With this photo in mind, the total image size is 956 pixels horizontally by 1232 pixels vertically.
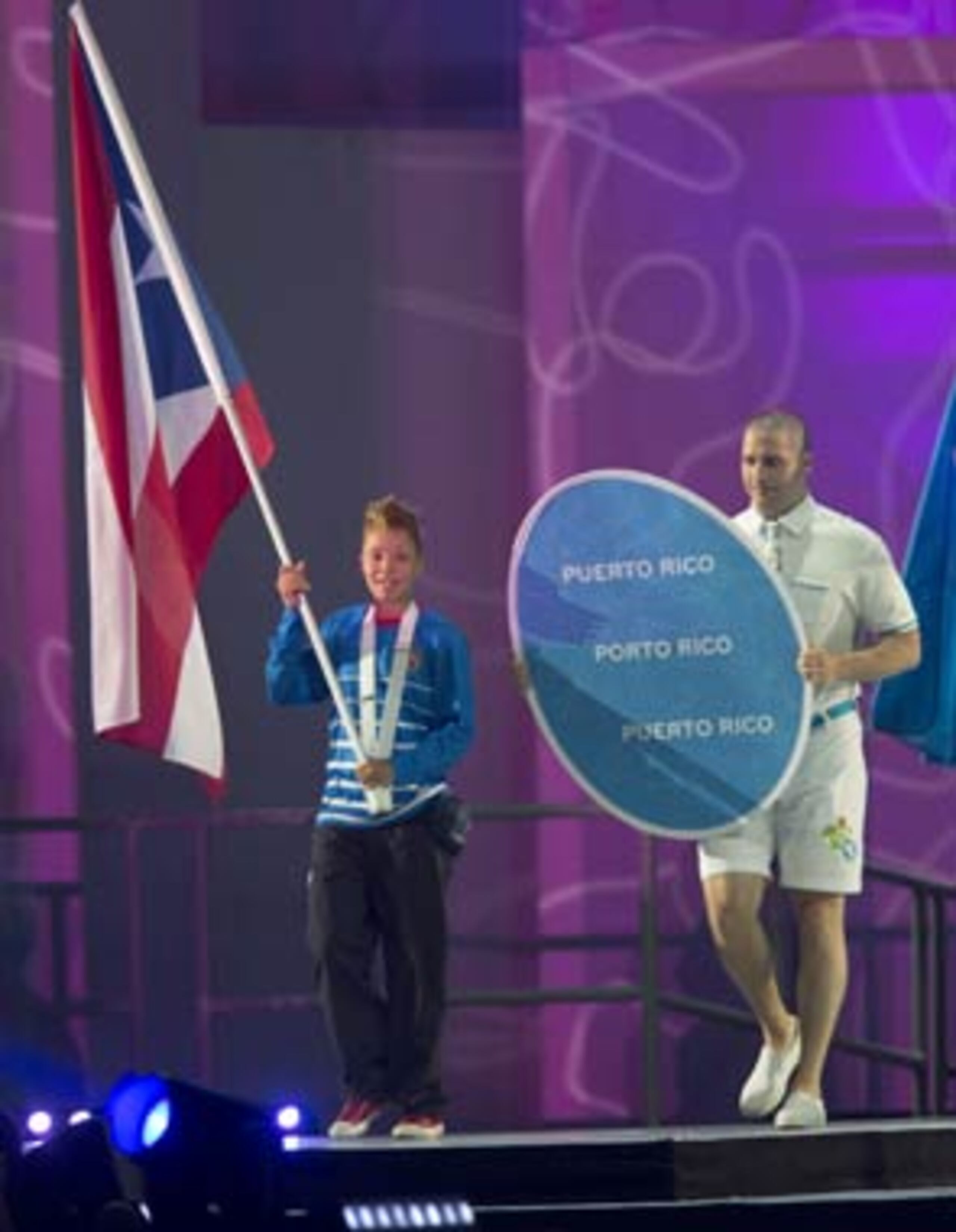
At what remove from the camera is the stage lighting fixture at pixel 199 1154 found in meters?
7.56

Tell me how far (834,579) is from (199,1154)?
3819 mm

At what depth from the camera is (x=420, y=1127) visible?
36.2 feet

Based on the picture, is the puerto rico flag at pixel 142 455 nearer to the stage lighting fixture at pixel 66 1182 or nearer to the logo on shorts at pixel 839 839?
the logo on shorts at pixel 839 839

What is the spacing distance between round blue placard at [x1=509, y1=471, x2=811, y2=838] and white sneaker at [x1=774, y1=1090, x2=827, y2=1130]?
0.66 m

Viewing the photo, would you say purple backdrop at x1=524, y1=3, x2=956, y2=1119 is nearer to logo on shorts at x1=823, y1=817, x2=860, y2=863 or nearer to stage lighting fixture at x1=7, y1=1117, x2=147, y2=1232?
logo on shorts at x1=823, y1=817, x2=860, y2=863

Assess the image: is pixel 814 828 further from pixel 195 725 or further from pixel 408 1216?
pixel 408 1216

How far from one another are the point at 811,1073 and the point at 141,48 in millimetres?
3356

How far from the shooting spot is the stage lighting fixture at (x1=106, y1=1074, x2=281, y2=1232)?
298 inches

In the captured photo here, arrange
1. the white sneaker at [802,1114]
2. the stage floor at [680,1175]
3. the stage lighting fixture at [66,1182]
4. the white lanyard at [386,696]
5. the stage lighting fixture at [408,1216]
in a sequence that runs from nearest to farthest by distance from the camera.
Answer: the stage lighting fixture at [66,1182]
the stage lighting fixture at [408,1216]
the white lanyard at [386,696]
the stage floor at [680,1175]
the white sneaker at [802,1114]

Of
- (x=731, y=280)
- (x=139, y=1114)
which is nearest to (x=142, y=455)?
(x=731, y=280)

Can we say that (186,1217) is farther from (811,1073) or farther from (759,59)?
(759,59)

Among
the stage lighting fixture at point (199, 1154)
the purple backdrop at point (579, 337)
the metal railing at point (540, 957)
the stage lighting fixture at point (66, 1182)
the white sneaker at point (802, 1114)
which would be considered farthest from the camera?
the purple backdrop at point (579, 337)

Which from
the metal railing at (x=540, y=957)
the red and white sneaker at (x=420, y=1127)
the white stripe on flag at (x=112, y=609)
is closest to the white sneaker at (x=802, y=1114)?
the metal railing at (x=540, y=957)

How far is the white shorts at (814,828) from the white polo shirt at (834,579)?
110mm
